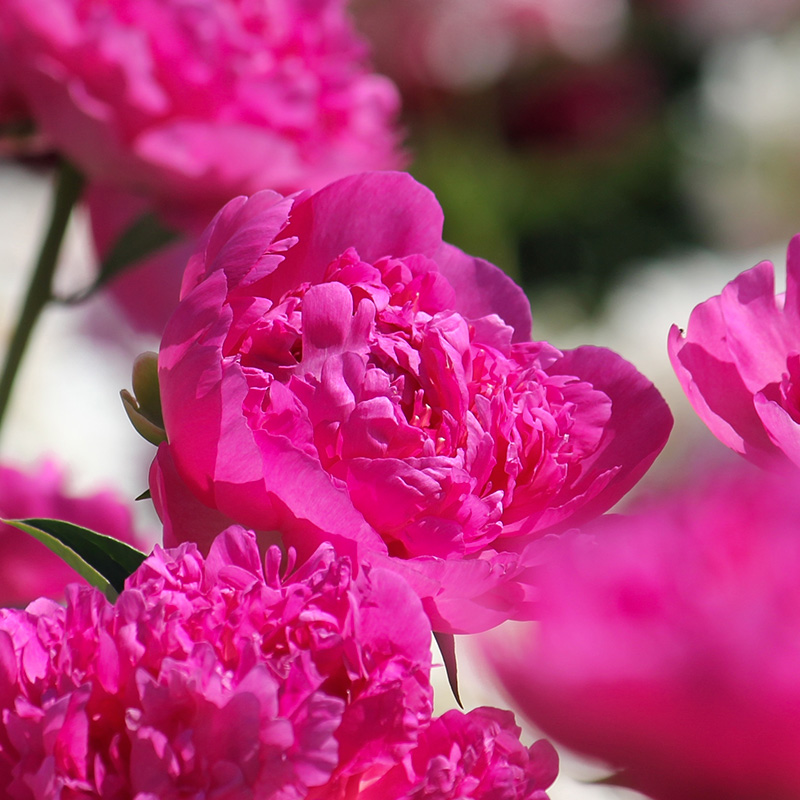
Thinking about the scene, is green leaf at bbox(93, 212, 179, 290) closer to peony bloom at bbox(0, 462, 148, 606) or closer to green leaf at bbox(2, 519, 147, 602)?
peony bloom at bbox(0, 462, 148, 606)

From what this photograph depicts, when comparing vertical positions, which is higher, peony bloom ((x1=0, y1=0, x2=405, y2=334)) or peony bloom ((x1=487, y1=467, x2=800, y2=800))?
peony bloom ((x1=0, y1=0, x2=405, y2=334))

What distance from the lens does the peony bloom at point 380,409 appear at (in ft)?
0.74

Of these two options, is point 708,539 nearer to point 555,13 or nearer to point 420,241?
point 420,241

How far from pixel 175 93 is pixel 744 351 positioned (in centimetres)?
29

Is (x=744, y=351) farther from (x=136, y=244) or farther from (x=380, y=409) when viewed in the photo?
(x=136, y=244)

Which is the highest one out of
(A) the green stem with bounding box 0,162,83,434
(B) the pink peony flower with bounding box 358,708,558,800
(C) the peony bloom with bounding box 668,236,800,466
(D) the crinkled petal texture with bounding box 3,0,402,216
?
(D) the crinkled petal texture with bounding box 3,0,402,216

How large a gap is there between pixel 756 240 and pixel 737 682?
1.86 meters

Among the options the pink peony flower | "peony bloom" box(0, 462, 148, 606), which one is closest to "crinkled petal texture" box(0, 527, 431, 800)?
the pink peony flower

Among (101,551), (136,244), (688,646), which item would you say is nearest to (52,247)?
(136,244)

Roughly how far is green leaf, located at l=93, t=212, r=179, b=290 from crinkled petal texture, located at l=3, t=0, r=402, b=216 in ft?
0.04

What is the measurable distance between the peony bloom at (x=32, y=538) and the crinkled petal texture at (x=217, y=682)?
230mm

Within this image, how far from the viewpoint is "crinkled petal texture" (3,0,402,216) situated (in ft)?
1.49

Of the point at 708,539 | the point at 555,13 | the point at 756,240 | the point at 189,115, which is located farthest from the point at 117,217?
the point at 756,240

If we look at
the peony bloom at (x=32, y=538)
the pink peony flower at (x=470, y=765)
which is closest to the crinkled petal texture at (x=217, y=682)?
the pink peony flower at (x=470, y=765)
